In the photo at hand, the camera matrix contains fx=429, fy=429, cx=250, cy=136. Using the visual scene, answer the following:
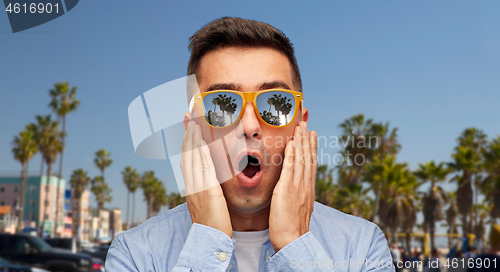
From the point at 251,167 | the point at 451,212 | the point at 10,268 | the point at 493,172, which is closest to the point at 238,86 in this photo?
the point at 251,167

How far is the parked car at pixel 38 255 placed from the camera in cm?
1258

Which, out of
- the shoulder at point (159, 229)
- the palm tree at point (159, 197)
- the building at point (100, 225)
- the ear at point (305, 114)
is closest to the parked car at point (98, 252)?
the shoulder at point (159, 229)

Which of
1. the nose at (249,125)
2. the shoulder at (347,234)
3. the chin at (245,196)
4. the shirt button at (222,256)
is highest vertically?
the nose at (249,125)

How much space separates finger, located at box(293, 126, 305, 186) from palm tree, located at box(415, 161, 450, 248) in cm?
4815

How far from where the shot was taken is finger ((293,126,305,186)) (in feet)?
7.70

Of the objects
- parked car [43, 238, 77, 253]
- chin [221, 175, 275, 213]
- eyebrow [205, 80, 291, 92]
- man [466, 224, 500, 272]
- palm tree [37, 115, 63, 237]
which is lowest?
parked car [43, 238, 77, 253]

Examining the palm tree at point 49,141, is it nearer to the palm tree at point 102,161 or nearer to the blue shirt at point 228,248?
the palm tree at point 102,161

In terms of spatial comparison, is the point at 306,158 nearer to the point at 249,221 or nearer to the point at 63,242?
the point at 249,221

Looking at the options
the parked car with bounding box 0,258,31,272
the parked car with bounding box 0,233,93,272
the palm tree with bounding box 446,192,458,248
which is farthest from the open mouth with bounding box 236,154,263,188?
the palm tree with bounding box 446,192,458,248

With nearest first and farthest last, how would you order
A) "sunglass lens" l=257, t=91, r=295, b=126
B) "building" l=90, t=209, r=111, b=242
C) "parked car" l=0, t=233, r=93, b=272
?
"sunglass lens" l=257, t=91, r=295, b=126 < "parked car" l=0, t=233, r=93, b=272 < "building" l=90, t=209, r=111, b=242

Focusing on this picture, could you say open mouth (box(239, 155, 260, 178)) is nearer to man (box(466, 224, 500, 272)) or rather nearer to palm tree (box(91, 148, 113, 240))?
man (box(466, 224, 500, 272))

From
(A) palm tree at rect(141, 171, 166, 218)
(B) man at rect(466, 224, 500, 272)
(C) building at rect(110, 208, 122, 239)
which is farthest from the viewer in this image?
(C) building at rect(110, 208, 122, 239)

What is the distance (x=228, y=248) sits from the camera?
2.19 metres

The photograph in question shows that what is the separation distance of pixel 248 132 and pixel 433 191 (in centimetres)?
5006
